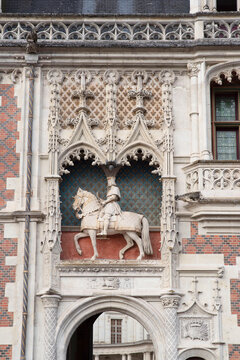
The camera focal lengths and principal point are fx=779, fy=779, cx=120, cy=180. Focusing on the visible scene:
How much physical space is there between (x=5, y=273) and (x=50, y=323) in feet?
4.91

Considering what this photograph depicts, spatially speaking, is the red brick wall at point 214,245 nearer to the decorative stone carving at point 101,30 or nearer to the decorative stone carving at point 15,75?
the decorative stone carving at point 101,30

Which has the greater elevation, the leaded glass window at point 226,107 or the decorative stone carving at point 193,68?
the decorative stone carving at point 193,68

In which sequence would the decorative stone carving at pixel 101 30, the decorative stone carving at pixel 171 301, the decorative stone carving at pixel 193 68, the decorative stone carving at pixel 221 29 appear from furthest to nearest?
the decorative stone carving at pixel 101 30 → the decorative stone carving at pixel 221 29 → the decorative stone carving at pixel 193 68 → the decorative stone carving at pixel 171 301

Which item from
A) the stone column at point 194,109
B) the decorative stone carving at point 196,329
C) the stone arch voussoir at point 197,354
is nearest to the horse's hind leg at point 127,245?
the decorative stone carving at point 196,329

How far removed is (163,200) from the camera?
57.1 feet

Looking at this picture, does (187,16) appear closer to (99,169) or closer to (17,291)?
(99,169)

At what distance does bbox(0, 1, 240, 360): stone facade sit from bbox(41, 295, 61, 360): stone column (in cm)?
3

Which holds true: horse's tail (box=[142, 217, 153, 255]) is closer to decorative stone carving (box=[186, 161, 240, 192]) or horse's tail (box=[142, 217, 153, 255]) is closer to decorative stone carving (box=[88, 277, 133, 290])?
decorative stone carving (box=[88, 277, 133, 290])

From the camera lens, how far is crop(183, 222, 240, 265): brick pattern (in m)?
17.1

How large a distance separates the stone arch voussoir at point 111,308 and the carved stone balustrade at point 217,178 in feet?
9.30

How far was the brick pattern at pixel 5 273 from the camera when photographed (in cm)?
1669

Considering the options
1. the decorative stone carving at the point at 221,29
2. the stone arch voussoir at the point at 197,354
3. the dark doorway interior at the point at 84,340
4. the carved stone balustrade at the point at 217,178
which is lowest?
the stone arch voussoir at the point at 197,354

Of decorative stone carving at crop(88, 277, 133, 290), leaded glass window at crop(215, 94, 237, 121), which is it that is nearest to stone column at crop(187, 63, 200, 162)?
leaded glass window at crop(215, 94, 237, 121)

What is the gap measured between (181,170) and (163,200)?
0.86 m
